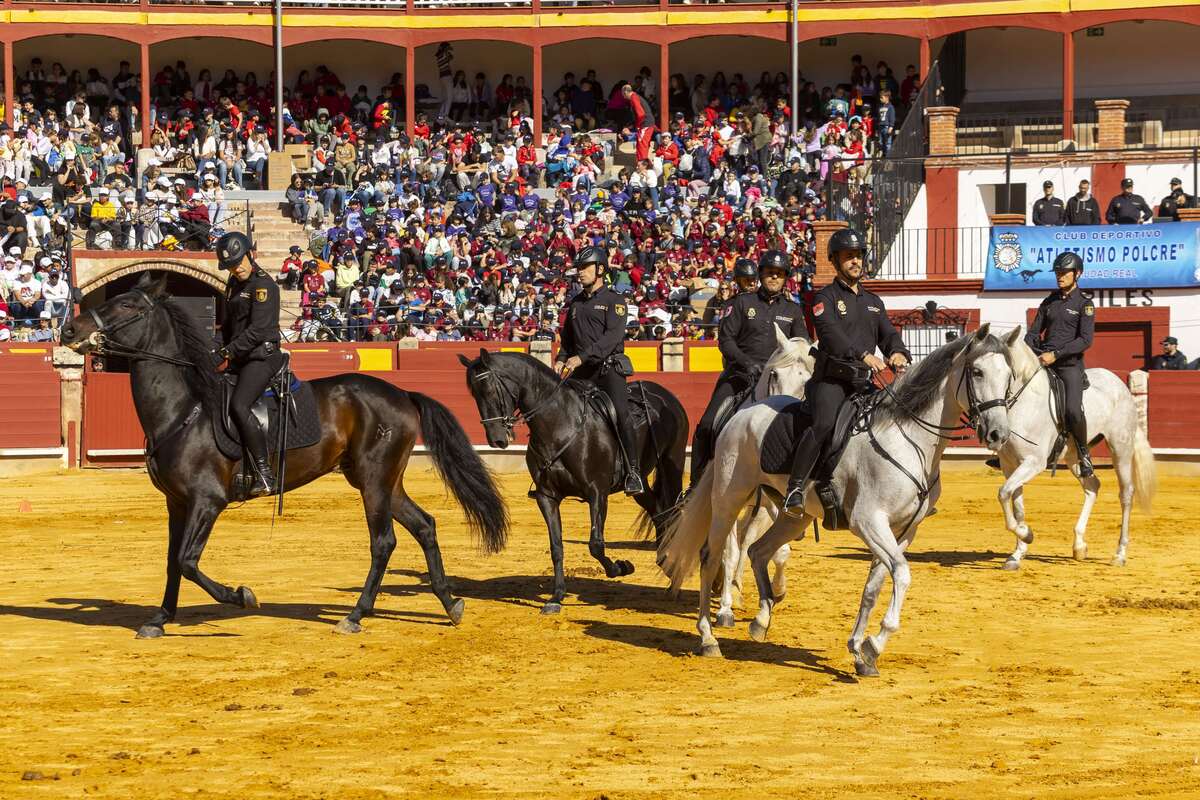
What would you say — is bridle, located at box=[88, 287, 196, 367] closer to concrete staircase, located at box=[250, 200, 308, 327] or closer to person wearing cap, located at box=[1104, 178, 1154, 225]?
person wearing cap, located at box=[1104, 178, 1154, 225]

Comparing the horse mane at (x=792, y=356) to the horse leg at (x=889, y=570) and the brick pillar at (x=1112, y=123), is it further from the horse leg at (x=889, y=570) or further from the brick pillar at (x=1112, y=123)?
the brick pillar at (x=1112, y=123)

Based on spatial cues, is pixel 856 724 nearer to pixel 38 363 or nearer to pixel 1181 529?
pixel 1181 529

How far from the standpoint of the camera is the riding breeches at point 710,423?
39.1 feet

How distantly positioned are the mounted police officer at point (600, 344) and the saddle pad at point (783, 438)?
2432 millimetres

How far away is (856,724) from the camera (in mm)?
7941

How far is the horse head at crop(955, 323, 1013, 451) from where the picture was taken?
8977 millimetres

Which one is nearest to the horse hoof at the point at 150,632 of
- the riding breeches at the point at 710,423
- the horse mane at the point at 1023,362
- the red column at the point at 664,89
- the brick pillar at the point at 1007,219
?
the riding breeches at the point at 710,423

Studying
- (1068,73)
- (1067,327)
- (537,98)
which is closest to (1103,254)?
(1068,73)

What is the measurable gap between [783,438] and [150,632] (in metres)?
4.14

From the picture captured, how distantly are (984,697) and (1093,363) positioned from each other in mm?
18928

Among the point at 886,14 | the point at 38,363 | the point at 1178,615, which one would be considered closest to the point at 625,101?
the point at 886,14

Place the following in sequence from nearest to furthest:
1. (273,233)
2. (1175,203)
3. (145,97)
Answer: (1175,203) < (273,233) < (145,97)

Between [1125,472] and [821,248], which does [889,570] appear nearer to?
[1125,472]

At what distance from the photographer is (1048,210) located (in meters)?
26.8
